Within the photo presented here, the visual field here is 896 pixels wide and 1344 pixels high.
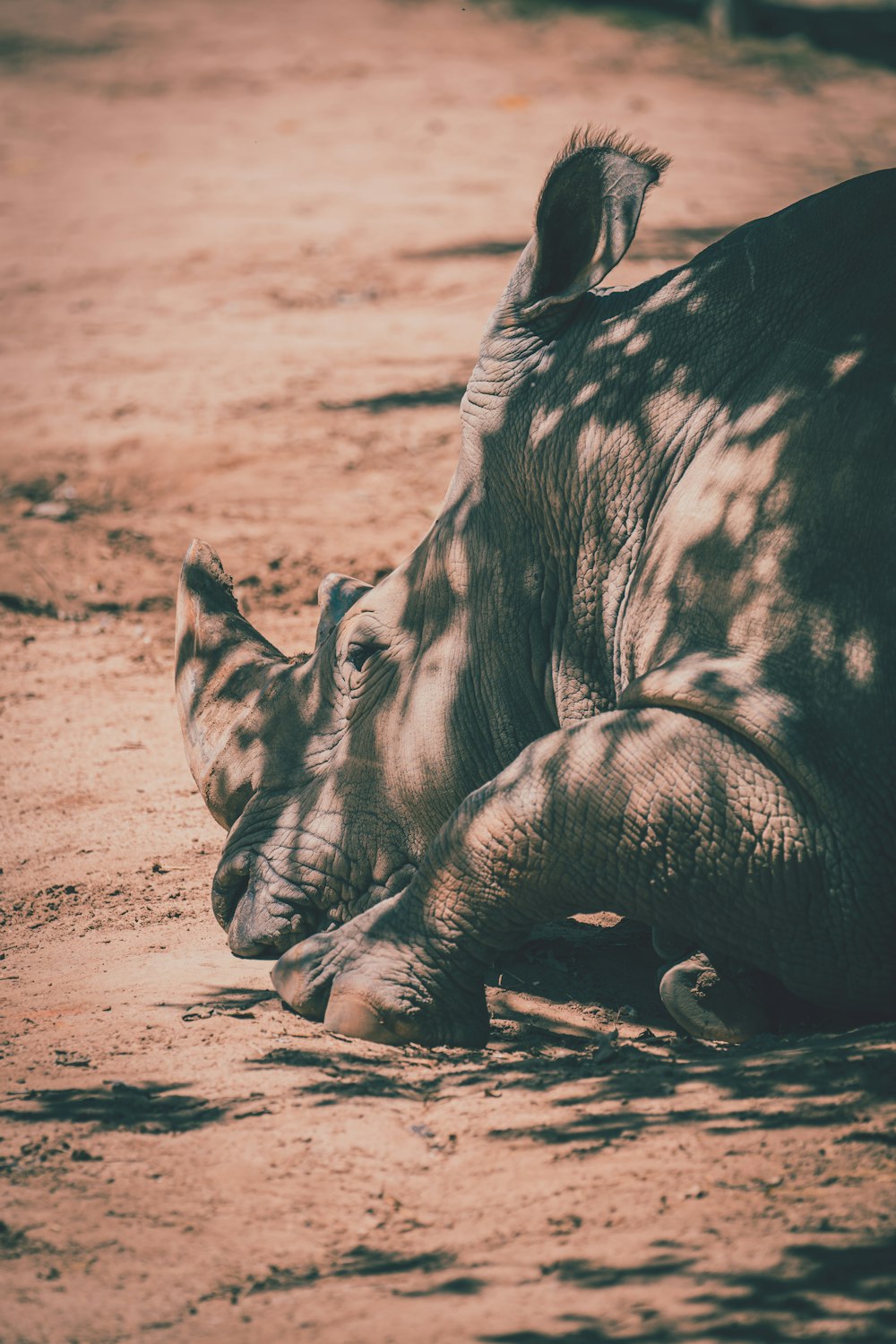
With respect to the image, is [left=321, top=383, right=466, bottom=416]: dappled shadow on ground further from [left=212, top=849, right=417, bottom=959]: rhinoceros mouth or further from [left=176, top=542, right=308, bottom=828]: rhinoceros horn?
[left=212, top=849, right=417, bottom=959]: rhinoceros mouth

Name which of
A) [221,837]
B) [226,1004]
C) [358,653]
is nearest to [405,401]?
[221,837]

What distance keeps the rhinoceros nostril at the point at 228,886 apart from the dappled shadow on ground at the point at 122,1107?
0.95 metres

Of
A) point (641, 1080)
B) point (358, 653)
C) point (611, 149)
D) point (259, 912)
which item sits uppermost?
point (611, 149)

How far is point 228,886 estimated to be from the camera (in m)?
4.43

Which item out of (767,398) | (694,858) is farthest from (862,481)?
(694,858)

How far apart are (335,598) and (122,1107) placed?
6.00ft

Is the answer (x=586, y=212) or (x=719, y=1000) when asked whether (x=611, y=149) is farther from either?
(x=719, y=1000)

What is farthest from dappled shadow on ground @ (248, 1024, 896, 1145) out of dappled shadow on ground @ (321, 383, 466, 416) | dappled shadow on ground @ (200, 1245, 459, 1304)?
dappled shadow on ground @ (321, 383, 466, 416)

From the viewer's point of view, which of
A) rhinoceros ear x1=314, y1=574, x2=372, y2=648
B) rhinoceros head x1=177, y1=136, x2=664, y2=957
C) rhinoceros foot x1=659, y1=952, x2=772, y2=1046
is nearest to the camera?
rhinoceros foot x1=659, y1=952, x2=772, y2=1046

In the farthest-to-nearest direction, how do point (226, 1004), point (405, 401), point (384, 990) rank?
point (405, 401)
point (226, 1004)
point (384, 990)

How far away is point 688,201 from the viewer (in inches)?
527

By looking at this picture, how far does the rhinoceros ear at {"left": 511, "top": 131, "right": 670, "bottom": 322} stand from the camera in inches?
159

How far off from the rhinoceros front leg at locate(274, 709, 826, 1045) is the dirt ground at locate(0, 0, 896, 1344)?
0.50 feet

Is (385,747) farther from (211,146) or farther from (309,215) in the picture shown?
(211,146)
